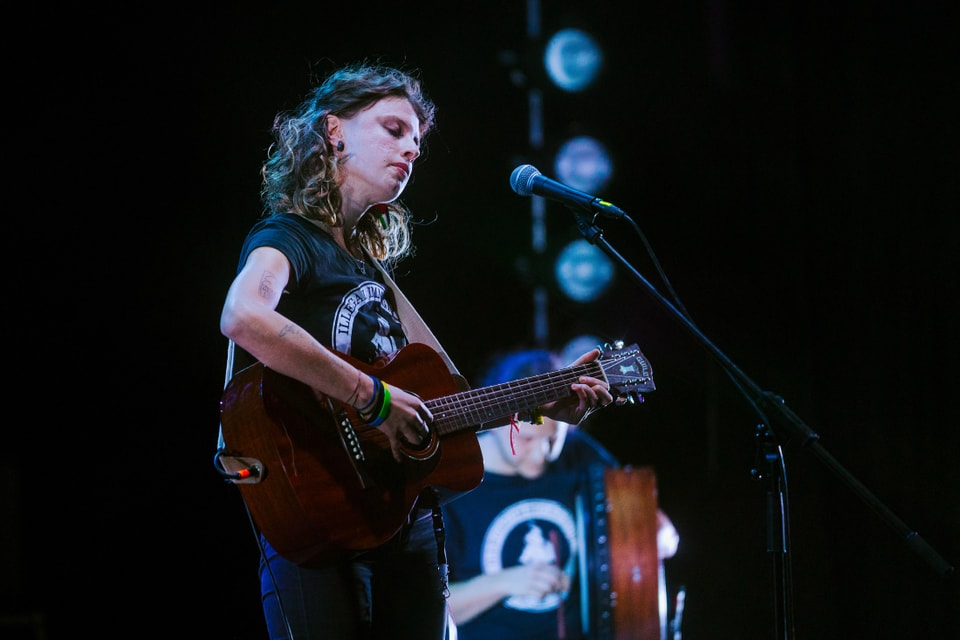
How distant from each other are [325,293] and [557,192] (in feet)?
2.13

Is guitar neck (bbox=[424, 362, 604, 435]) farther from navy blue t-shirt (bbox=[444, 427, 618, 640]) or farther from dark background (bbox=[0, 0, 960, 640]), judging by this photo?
navy blue t-shirt (bbox=[444, 427, 618, 640])

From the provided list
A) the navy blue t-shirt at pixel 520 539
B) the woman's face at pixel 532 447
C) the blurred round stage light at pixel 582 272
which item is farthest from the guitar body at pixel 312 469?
the blurred round stage light at pixel 582 272

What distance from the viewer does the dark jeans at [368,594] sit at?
1710 mm

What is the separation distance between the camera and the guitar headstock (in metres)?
2.28

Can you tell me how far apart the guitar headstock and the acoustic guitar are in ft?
1.85

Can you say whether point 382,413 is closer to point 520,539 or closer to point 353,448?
point 353,448

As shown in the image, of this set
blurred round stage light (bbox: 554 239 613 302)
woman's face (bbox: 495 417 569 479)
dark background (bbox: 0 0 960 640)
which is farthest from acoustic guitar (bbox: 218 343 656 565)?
blurred round stage light (bbox: 554 239 613 302)

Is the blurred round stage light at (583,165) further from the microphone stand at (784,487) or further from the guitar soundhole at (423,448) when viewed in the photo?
the guitar soundhole at (423,448)

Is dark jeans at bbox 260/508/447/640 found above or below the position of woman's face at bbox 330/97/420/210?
below

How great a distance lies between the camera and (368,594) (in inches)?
69.8

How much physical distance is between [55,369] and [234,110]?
1.16 m

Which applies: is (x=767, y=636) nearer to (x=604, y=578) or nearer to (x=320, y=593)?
(x=604, y=578)

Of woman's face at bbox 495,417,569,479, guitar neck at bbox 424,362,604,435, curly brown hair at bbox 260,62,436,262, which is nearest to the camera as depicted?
guitar neck at bbox 424,362,604,435

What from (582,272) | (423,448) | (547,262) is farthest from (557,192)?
(582,272)
